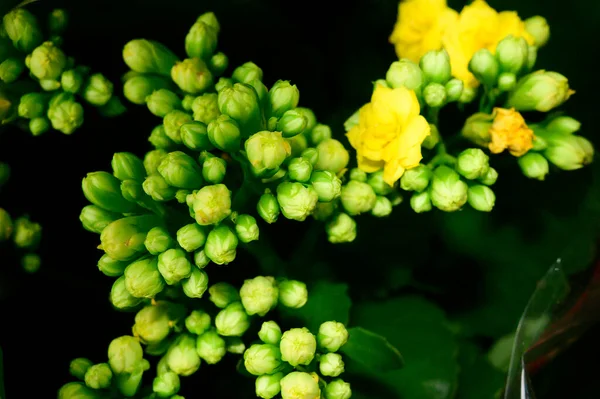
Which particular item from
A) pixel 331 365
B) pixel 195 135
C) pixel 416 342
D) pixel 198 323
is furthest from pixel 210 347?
pixel 416 342

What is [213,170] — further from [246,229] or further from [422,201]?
[422,201]

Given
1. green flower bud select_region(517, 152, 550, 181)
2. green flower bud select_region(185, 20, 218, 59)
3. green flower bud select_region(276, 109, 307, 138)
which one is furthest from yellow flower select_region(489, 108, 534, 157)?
green flower bud select_region(185, 20, 218, 59)

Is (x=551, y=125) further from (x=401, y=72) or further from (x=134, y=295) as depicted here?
(x=134, y=295)

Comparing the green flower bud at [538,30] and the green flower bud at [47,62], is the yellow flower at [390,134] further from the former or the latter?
the green flower bud at [47,62]

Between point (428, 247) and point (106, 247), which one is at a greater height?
point (106, 247)

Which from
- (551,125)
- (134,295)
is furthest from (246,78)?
(551,125)

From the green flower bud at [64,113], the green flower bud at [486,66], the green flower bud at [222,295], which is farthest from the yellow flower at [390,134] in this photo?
the green flower bud at [64,113]
